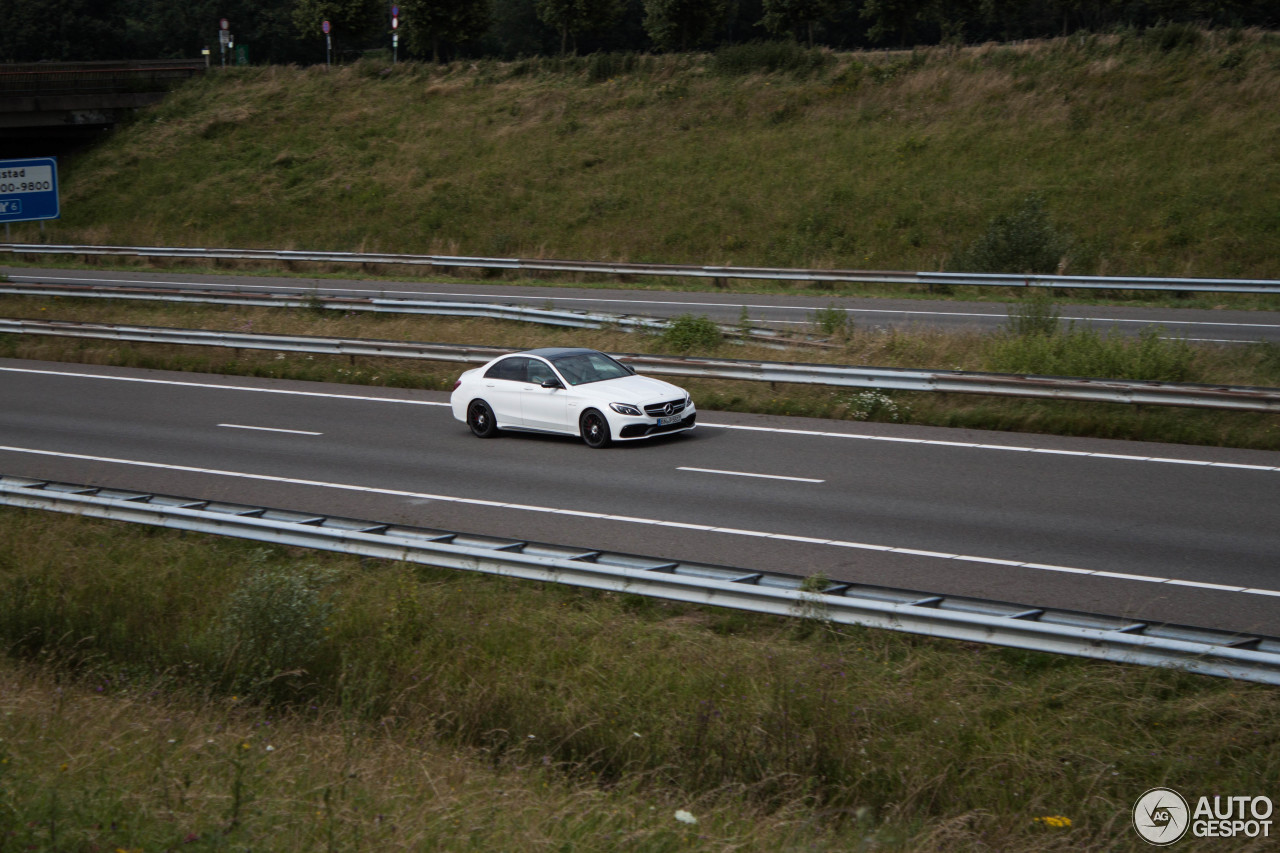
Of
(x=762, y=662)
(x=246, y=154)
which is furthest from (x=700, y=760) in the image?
(x=246, y=154)

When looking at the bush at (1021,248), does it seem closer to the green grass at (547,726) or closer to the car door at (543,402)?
the car door at (543,402)

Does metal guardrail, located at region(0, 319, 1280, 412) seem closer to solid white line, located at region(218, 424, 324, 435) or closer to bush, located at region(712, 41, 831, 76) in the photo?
solid white line, located at region(218, 424, 324, 435)

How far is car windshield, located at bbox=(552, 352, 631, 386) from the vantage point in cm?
1608

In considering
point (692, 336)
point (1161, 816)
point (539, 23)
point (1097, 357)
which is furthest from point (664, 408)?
point (539, 23)

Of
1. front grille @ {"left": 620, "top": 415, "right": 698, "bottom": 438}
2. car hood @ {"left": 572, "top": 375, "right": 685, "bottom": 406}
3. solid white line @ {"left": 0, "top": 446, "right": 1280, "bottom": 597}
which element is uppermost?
car hood @ {"left": 572, "top": 375, "right": 685, "bottom": 406}

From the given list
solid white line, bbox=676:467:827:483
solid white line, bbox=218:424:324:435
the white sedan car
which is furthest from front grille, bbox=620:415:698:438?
solid white line, bbox=218:424:324:435

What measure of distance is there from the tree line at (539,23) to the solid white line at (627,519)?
4213 centimetres

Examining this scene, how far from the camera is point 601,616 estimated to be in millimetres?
8750

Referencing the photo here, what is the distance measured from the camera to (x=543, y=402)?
15992 millimetres

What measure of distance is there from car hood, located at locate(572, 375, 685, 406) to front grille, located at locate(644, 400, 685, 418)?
2.7 inches

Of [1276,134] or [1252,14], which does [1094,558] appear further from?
[1252,14]

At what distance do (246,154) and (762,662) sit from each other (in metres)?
51.3

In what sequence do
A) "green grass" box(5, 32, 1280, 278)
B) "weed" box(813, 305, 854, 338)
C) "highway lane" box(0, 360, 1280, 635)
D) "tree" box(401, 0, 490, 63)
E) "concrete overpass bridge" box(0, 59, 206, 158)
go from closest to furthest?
1. "highway lane" box(0, 360, 1280, 635)
2. "weed" box(813, 305, 854, 338)
3. "green grass" box(5, 32, 1280, 278)
4. "concrete overpass bridge" box(0, 59, 206, 158)
5. "tree" box(401, 0, 490, 63)

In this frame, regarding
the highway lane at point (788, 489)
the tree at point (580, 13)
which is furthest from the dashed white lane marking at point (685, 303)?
the tree at point (580, 13)
